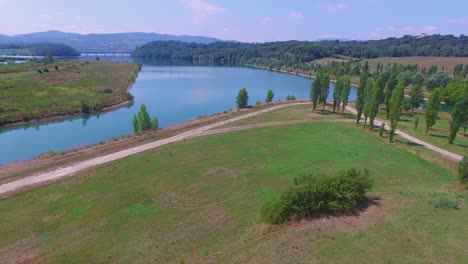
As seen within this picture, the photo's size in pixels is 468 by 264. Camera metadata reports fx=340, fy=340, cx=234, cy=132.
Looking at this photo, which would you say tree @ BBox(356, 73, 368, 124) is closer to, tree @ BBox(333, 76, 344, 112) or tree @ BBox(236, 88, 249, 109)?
tree @ BBox(333, 76, 344, 112)

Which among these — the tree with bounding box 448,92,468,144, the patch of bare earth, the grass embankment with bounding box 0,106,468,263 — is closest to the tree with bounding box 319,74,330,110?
the tree with bounding box 448,92,468,144

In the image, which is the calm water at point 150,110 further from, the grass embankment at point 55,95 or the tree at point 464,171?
the tree at point 464,171

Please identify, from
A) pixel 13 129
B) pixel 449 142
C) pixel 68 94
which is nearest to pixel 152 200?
pixel 449 142

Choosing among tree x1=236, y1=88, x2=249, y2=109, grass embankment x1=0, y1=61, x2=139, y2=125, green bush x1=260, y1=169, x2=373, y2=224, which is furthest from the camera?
tree x1=236, y1=88, x2=249, y2=109

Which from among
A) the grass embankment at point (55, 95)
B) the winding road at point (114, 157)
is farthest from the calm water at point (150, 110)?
the winding road at point (114, 157)

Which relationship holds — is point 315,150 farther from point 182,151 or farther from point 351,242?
point 351,242
